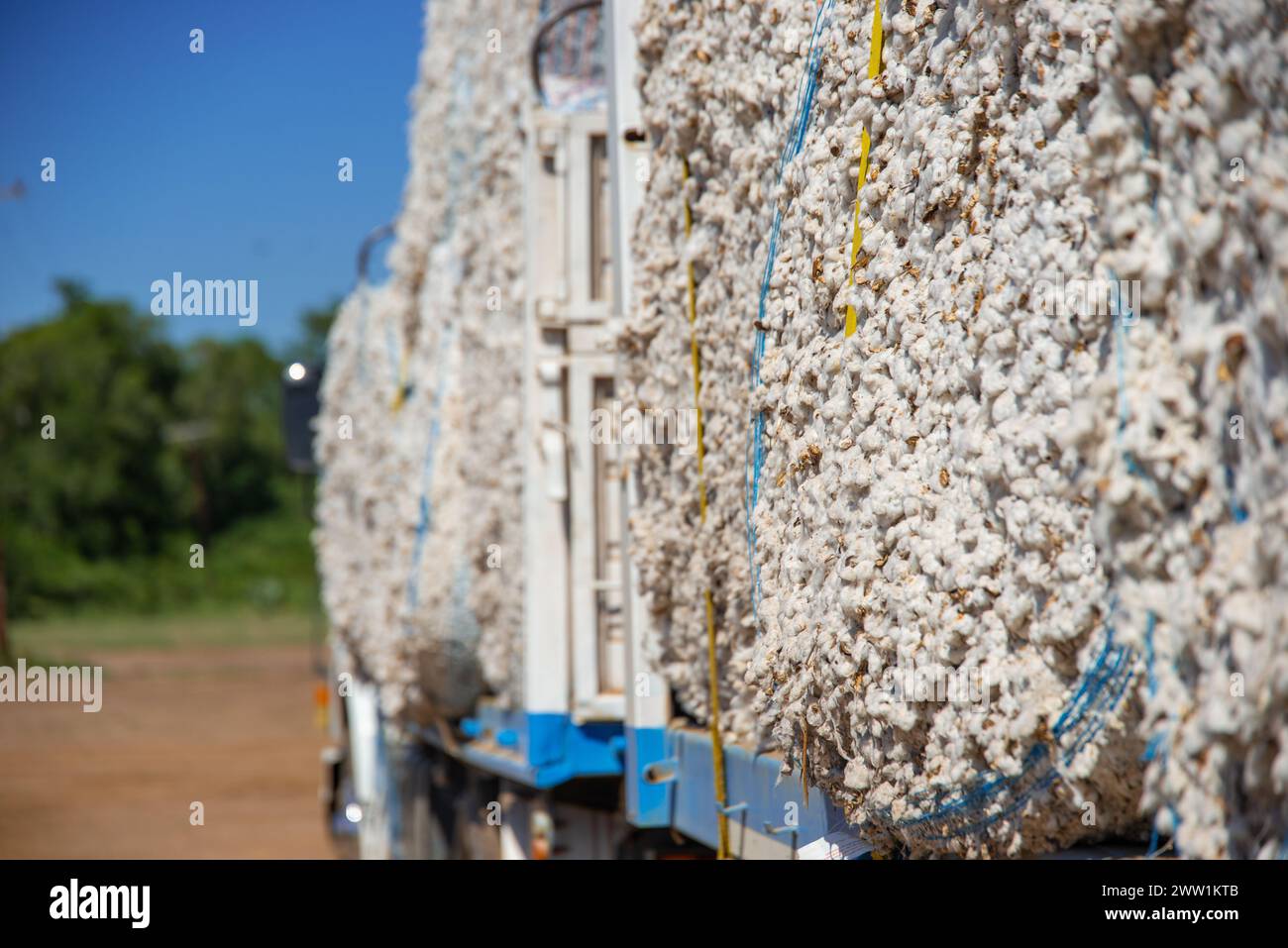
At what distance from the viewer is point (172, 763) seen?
746 inches

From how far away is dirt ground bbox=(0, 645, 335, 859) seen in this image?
14438mm

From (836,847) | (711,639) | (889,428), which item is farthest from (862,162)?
(711,639)

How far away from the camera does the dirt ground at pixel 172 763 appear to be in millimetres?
14438

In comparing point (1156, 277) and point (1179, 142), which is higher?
point (1179, 142)

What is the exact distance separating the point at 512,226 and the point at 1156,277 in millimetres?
4540

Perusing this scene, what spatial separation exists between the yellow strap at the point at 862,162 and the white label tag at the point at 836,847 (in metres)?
1.08

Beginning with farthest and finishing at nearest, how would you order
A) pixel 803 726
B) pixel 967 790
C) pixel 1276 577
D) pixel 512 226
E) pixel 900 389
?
1. pixel 512 226
2. pixel 803 726
3. pixel 900 389
4. pixel 967 790
5. pixel 1276 577

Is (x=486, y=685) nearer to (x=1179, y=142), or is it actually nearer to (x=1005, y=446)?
(x=1005, y=446)

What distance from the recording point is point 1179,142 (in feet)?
6.55

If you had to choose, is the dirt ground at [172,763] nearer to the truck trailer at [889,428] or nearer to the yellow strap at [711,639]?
the truck trailer at [889,428]

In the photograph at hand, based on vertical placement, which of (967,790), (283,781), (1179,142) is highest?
(1179,142)

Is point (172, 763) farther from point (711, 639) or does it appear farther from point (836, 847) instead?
point (836, 847)

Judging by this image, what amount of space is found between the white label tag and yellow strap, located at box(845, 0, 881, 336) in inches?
42.5
